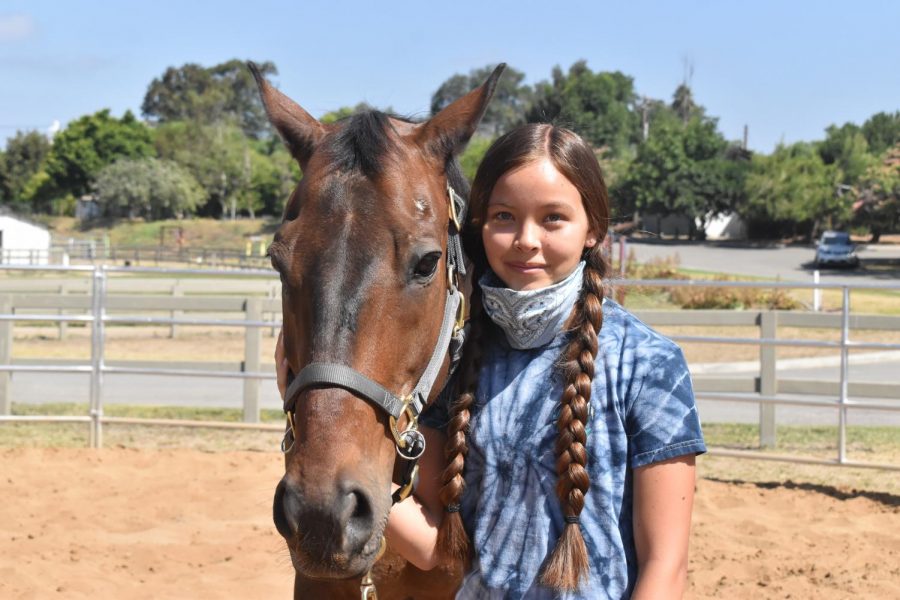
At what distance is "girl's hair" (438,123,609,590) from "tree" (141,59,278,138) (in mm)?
85002

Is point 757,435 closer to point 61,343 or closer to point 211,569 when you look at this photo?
point 211,569

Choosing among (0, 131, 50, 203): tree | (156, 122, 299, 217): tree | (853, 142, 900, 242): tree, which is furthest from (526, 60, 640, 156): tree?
(0, 131, 50, 203): tree

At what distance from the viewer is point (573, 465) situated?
1.68 m

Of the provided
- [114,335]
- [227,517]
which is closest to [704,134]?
[114,335]

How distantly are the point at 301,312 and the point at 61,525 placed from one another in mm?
4909

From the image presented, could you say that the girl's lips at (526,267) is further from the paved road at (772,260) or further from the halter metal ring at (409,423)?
the paved road at (772,260)

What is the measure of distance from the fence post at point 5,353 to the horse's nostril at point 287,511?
8.05 meters

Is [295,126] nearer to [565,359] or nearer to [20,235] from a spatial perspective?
Answer: [565,359]

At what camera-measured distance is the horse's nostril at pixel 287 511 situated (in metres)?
1.58

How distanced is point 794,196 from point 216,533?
4456 centimetres

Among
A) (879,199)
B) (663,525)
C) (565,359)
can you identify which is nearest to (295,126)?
(565,359)

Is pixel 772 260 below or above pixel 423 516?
above

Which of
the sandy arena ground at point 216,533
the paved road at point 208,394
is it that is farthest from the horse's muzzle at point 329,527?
the paved road at point 208,394

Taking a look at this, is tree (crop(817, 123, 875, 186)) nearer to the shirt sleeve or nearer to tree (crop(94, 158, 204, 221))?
tree (crop(94, 158, 204, 221))
